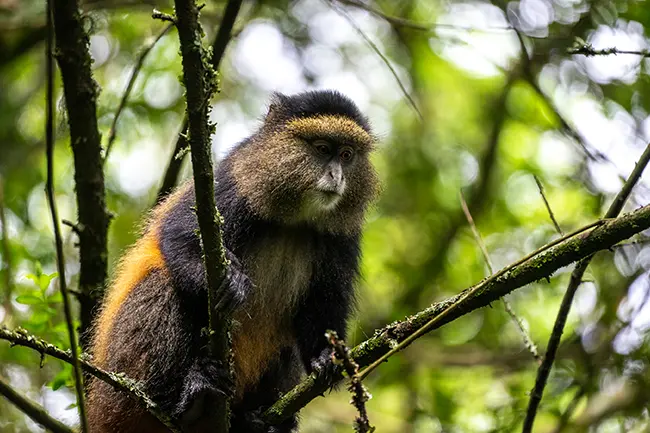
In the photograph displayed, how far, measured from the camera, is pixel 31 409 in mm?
4898

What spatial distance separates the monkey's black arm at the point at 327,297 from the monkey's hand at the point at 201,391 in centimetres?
106

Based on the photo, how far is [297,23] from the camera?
37.0 ft

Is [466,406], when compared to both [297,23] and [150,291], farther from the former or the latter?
[297,23]

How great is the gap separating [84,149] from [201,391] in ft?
7.22

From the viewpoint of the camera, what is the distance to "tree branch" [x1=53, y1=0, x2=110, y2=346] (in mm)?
6020

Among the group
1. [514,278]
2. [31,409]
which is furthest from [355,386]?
[31,409]

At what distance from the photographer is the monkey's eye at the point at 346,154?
6.78 m

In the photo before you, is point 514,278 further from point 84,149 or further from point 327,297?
point 84,149

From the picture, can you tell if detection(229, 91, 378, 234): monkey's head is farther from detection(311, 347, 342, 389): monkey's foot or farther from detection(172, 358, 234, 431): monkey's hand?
detection(172, 358, 234, 431): monkey's hand

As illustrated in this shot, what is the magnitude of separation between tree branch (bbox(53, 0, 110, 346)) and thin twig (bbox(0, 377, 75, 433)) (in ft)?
5.38

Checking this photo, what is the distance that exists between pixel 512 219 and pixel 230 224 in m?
5.75

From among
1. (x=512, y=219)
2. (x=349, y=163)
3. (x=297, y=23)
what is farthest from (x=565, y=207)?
(x=349, y=163)

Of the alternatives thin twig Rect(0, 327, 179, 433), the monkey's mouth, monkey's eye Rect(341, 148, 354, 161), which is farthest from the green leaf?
monkey's eye Rect(341, 148, 354, 161)

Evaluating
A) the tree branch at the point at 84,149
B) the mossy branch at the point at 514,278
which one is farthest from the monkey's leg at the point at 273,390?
the mossy branch at the point at 514,278
